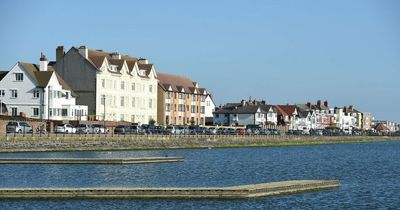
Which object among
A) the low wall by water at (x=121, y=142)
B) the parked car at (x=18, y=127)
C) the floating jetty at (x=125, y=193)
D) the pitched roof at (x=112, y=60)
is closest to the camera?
the floating jetty at (x=125, y=193)

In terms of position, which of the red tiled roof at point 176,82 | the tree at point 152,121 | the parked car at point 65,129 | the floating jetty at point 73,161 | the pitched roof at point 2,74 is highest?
the red tiled roof at point 176,82

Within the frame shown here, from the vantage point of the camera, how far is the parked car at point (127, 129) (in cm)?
11347

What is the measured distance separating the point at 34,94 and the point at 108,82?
53.8 ft

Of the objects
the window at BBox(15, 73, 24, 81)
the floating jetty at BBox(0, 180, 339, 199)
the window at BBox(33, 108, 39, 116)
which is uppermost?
the window at BBox(15, 73, 24, 81)

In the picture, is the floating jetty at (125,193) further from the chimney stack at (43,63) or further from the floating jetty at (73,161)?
the chimney stack at (43,63)

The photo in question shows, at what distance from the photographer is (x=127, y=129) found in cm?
11856

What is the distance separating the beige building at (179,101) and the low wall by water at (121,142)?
2179 centimetres

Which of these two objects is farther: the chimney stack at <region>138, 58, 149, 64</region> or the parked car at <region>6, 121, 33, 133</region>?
the chimney stack at <region>138, 58, 149, 64</region>

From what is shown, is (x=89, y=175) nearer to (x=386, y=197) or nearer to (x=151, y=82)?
(x=386, y=197)

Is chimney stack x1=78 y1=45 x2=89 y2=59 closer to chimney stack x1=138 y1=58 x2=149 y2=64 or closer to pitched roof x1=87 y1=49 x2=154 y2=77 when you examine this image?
pitched roof x1=87 y1=49 x2=154 y2=77

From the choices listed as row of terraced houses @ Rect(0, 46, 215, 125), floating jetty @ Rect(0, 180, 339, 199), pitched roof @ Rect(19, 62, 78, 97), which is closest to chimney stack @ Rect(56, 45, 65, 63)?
row of terraced houses @ Rect(0, 46, 215, 125)

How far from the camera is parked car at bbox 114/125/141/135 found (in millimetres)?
113475

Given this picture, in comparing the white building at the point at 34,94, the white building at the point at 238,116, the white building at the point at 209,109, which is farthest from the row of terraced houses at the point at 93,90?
the white building at the point at 238,116

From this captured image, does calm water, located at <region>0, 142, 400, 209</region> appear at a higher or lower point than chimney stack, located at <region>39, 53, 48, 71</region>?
lower
